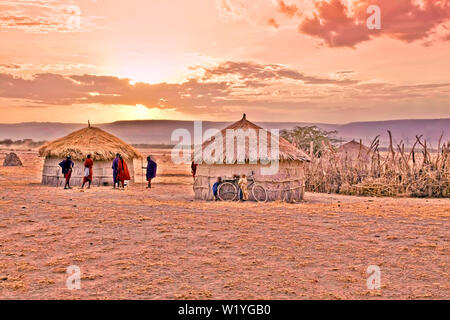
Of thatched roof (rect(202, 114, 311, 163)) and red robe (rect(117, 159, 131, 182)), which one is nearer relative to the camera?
thatched roof (rect(202, 114, 311, 163))

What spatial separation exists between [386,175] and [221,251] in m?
11.8

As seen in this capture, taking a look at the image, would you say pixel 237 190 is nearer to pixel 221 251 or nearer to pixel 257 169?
pixel 257 169

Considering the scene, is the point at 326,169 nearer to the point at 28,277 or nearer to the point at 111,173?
the point at 111,173

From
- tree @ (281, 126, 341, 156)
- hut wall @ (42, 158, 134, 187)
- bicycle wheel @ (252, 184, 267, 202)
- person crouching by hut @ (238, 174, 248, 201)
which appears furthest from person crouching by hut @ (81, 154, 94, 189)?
tree @ (281, 126, 341, 156)

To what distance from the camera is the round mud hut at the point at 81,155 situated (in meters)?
20.1

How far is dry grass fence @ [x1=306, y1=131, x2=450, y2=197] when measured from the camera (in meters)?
16.6

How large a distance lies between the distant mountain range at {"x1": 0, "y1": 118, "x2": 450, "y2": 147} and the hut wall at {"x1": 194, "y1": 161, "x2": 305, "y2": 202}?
108m

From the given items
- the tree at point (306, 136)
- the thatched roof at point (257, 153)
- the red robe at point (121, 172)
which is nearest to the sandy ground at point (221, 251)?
the thatched roof at point (257, 153)

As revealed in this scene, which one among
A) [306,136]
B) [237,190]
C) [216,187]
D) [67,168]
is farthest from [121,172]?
[306,136]

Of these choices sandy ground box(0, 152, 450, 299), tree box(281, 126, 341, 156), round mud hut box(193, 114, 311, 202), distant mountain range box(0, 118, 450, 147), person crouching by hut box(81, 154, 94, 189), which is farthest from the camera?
distant mountain range box(0, 118, 450, 147)

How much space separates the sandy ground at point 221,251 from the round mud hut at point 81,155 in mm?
7509

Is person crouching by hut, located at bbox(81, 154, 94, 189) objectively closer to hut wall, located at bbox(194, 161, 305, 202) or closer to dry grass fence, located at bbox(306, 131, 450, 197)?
hut wall, located at bbox(194, 161, 305, 202)

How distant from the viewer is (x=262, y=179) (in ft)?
46.0
